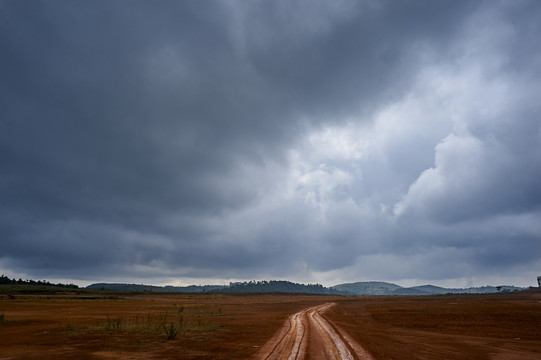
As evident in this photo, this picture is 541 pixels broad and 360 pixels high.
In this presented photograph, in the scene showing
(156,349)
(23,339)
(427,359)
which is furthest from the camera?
(23,339)

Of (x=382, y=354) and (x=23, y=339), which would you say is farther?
(x=23, y=339)

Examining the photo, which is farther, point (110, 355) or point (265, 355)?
point (110, 355)

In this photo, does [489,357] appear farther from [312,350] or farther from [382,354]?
[312,350]

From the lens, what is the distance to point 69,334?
2431cm

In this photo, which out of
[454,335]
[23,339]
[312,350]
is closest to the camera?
[312,350]

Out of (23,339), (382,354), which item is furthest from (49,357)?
(382,354)

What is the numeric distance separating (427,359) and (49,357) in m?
Answer: 17.9

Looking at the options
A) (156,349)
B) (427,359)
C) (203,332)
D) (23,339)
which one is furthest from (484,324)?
(23,339)

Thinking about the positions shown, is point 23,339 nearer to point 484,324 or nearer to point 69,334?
point 69,334

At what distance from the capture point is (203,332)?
25.9m

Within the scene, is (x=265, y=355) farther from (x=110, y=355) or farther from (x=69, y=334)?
(x=69, y=334)

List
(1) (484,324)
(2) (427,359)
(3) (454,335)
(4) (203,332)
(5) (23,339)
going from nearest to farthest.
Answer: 1. (2) (427,359)
2. (5) (23,339)
3. (3) (454,335)
4. (4) (203,332)
5. (1) (484,324)

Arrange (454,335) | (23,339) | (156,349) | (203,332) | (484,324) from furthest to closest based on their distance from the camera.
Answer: (484,324) < (203,332) < (454,335) < (23,339) < (156,349)

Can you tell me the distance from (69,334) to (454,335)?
28.8 m
